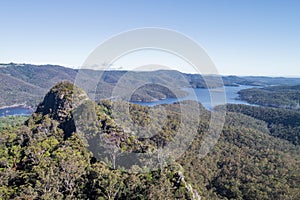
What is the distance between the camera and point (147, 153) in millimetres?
26125

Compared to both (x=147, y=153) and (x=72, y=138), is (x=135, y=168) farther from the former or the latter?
(x=72, y=138)

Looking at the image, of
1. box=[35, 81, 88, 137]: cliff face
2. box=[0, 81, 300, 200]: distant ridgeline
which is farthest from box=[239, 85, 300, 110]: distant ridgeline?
box=[35, 81, 88, 137]: cliff face

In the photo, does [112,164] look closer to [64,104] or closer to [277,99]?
[64,104]

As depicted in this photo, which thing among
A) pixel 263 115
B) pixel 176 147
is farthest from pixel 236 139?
pixel 263 115

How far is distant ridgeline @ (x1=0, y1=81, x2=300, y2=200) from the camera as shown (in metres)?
19.2

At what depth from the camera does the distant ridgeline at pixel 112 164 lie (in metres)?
19.2

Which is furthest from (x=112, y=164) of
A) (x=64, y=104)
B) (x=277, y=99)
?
(x=277, y=99)

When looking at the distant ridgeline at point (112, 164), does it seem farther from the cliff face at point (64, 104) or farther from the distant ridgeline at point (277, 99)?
the distant ridgeline at point (277, 99)

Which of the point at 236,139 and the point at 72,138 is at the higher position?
the point at 72,138

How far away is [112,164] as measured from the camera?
23.4 m

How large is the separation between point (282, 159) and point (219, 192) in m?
20.3

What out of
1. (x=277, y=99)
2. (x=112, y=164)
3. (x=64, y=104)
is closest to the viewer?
(x=112, y=164)

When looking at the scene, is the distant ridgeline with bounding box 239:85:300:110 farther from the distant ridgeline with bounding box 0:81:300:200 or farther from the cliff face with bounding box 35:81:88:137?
the cliff face with bounding box 35:81:88:137

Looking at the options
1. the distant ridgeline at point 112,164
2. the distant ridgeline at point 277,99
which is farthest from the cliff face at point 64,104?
the distant ridgeline at point 277,99
